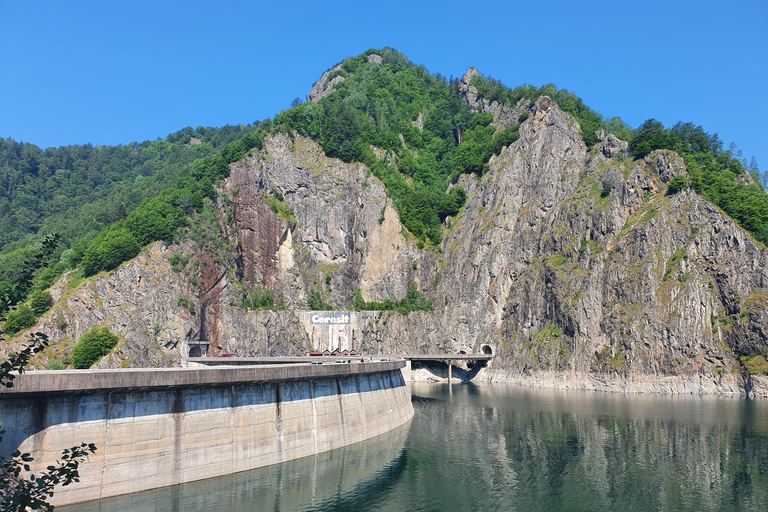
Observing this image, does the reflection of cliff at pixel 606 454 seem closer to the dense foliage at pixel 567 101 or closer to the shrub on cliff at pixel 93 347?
the shrub on cliff at pixel 93 347

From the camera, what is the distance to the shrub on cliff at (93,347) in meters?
93.6

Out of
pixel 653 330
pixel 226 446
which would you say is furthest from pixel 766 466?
pixel 653 330

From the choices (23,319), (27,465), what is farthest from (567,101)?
(27,465)

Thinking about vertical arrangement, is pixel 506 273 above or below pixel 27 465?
above

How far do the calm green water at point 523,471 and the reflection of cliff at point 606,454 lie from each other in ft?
0.39

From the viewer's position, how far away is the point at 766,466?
46594 millimetres

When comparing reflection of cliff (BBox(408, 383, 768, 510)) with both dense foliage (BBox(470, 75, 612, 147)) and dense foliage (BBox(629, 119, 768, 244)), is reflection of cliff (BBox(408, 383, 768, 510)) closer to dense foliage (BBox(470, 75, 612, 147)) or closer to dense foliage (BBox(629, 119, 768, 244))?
dense foliage (BBox(629, 119, 768, 244))

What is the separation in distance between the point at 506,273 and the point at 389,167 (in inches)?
1984

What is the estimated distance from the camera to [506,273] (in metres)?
135

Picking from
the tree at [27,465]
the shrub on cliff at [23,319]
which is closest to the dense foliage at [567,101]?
the shrub on cliff at [23,319]

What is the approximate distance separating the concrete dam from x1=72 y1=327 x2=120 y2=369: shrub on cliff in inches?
2491

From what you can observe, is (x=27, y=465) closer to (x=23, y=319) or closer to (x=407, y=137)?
(x=23, y=319)

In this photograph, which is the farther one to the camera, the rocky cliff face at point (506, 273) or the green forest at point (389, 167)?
the green forest at point (389, 167)

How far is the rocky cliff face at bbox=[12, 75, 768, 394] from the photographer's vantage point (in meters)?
100
